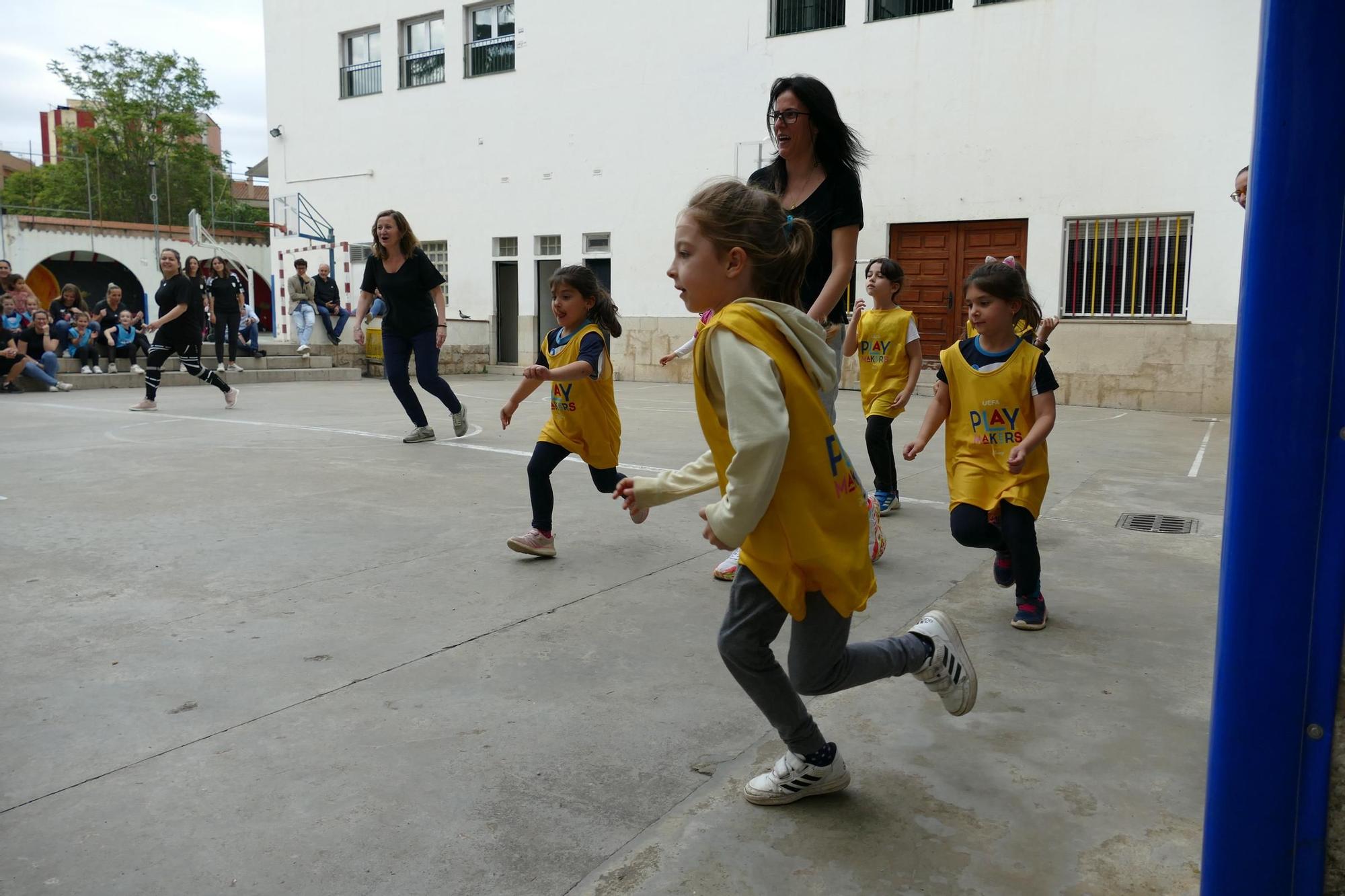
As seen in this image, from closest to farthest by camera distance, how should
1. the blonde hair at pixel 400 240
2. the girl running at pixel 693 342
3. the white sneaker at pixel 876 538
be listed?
the girl running at pixel 693 342 → the white sneaker at pixel 876 538 → the blonde hair at pixel 400 240

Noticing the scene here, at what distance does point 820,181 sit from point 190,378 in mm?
13447

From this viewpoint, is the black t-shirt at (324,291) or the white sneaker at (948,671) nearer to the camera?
the white sneaker at (948,671)

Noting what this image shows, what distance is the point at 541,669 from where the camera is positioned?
117 inches

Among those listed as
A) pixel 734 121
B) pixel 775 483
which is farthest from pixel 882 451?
pixel 734 121

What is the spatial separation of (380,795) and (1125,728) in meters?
1.85

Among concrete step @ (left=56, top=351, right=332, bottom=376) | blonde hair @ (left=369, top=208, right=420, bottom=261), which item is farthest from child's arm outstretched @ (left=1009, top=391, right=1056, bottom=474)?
concrete step @ (left=56, top=351, right=332, bottom=376)

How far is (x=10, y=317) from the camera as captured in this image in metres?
12.7

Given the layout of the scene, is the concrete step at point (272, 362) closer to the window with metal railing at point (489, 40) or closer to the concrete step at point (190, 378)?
the concrete step at point (190, 378)

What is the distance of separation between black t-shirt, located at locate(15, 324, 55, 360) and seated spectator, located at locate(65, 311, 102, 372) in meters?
0.92

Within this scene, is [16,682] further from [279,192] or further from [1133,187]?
[279,192]

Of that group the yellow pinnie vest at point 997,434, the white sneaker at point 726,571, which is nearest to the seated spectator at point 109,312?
the white sneaker at point 726,571

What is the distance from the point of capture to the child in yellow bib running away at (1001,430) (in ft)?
11.1

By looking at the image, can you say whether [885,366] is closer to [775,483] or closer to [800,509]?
[800,509]

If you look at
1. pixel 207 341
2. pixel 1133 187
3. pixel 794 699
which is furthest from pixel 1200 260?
pixel 207 341
